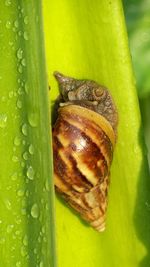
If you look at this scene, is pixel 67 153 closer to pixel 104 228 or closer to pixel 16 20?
pixel 104 228

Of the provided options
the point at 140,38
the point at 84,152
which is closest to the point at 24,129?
the point at 84,152

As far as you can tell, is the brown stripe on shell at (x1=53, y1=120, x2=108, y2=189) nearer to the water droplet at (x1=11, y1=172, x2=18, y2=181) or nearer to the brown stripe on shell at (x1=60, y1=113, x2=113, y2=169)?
the brown stripe on shell at (x1=60, y1=113, x2=113, y2=169)

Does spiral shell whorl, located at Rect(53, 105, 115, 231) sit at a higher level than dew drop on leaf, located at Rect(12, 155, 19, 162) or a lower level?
lower

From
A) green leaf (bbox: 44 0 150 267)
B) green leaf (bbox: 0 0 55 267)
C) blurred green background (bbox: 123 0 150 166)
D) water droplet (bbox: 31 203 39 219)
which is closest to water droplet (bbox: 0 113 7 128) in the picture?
green leaf (bbox: 0 0 55 267)

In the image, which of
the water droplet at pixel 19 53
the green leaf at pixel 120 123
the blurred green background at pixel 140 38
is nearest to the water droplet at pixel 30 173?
the water droplet at pixel 19 53

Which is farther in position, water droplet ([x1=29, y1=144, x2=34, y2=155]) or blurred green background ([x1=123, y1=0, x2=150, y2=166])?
blurred green background ([x1=123, y1=0, x2=150, y2=166])

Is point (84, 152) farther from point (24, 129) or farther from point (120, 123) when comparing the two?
point (24, 129)

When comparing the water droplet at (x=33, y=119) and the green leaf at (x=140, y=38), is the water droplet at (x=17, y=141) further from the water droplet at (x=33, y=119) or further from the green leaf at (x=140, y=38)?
the green leaf at (x=140, y=38)

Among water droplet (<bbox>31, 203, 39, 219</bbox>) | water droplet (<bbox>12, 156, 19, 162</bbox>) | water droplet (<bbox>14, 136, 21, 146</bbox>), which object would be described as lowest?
water droplet (<bbox>31, 203, 39, 219</bbox>)
